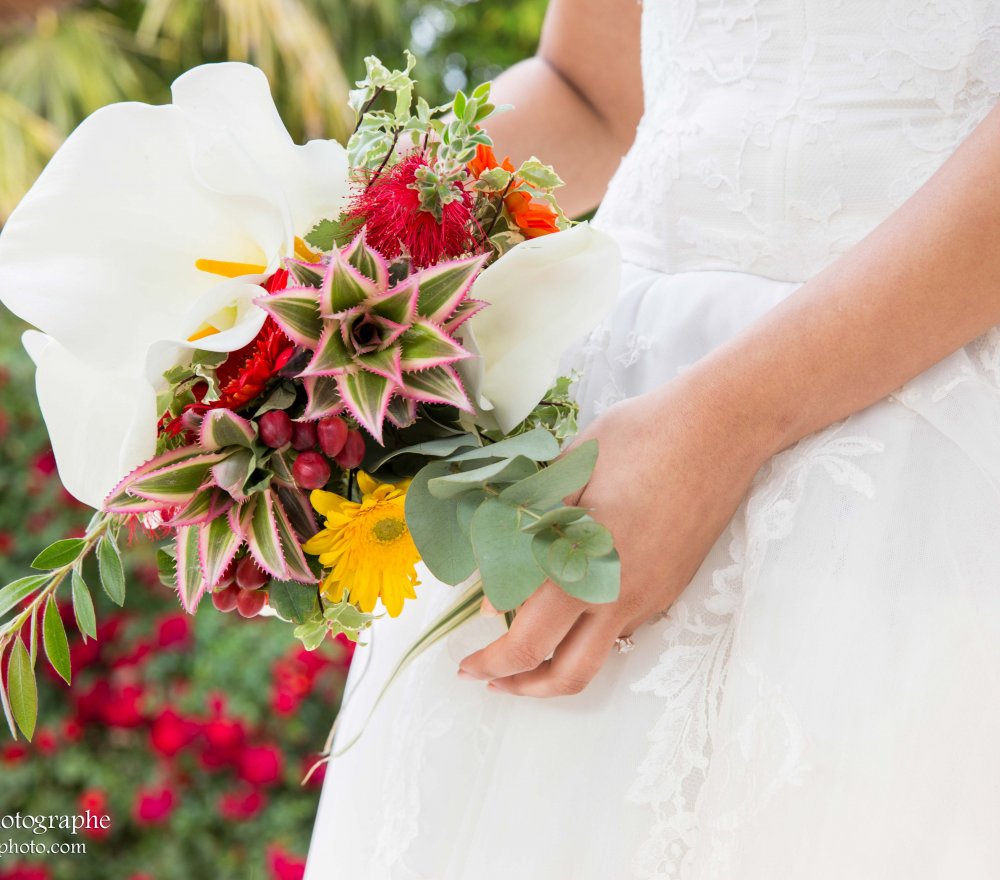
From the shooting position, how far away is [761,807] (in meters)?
0.66

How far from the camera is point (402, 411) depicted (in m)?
0.67

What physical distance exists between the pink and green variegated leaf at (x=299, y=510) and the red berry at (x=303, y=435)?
4 centimetres

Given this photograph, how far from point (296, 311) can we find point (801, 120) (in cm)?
52

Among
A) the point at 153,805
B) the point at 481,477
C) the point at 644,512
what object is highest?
the point at 481,477

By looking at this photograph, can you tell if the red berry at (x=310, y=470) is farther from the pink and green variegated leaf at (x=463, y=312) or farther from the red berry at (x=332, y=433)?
the pink and green variegated leaf at (x=463, y=312)

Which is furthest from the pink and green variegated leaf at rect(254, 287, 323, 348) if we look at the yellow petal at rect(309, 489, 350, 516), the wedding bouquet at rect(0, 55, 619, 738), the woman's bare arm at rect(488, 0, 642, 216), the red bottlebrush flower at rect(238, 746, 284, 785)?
the red bottlebrush flower at rect(238, 746, 284, 785)

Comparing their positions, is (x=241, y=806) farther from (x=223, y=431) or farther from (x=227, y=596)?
(x=223, y=431)

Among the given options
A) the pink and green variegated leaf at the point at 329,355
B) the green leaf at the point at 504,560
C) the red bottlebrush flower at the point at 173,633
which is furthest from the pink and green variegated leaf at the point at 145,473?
the red bottlebrush flower at the point at 173,633

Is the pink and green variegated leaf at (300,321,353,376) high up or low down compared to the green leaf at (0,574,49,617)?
up

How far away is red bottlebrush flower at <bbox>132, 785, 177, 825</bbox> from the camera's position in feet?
6.92

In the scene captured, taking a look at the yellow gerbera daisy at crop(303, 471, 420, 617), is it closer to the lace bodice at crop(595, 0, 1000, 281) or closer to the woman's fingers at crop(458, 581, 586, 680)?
the woman's fingers at crop(458, 581, 586, 680)

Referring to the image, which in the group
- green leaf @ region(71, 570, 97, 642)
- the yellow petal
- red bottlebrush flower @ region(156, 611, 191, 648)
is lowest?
red bottlebrush flower @ region(156, 611, 191, 648)

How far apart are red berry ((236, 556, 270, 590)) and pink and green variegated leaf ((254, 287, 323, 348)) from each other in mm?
168

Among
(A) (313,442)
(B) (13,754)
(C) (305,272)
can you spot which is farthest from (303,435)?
(B) (13,754)
